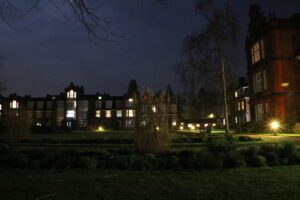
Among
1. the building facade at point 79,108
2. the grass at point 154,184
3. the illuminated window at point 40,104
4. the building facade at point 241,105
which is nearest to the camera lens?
the grass at point 154,184

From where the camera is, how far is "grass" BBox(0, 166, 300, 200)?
3.91 metres

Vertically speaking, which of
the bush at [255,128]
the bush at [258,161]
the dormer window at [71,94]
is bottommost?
the bush at [258,161]

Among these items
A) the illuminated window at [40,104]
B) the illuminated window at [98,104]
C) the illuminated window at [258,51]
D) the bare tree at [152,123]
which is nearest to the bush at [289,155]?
the bare tree at [152,123]

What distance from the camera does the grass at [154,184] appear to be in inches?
154

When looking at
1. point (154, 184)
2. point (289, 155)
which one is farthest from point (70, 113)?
point (154, 184)

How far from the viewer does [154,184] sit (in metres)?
4.60

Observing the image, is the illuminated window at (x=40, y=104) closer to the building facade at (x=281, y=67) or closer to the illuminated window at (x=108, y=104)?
the illuminated window at (x=108, y=104)

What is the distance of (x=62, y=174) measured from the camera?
565 cm

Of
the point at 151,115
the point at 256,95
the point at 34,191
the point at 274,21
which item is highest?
the point at 274,21

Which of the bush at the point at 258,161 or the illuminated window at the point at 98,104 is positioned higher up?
the illuminated window at the point at 98,104

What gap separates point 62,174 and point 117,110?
2202 inches

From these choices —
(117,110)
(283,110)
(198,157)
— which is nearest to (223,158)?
(198,157)

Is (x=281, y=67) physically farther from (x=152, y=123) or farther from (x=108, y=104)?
(x=108, y=104)

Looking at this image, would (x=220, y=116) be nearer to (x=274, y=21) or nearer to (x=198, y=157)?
(x=274, y=21)
